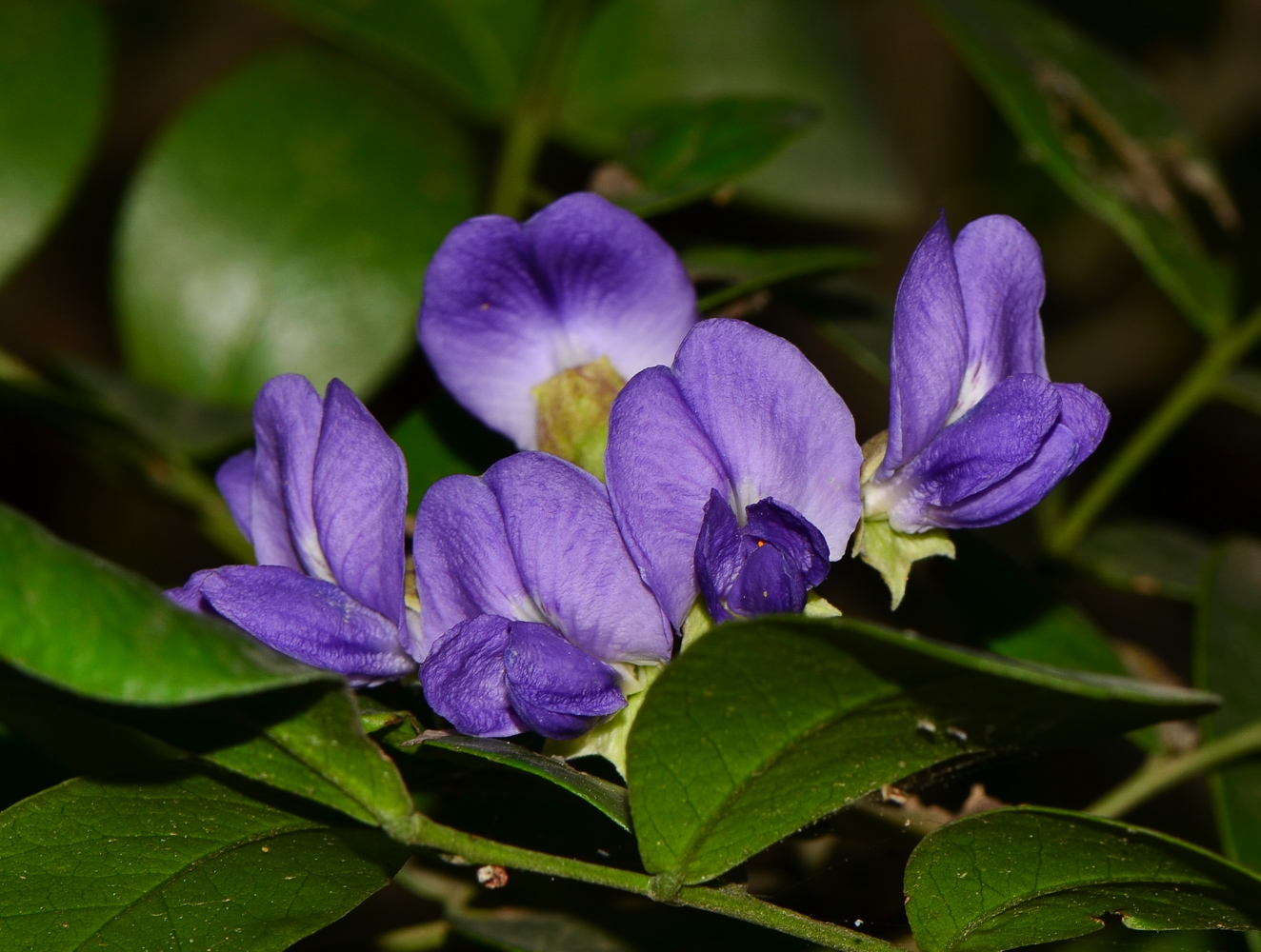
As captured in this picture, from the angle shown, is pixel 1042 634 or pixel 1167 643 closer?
pixel 1042 634

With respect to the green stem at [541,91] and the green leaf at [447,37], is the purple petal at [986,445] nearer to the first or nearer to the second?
the green stem at [541,91]

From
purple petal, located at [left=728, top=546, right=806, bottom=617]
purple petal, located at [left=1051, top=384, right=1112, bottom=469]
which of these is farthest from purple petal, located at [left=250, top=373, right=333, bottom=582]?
purple petal, located at [left=1051, top=384, right=1112, bottom=469]

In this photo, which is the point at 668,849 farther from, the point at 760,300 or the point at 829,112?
the point at 829,112

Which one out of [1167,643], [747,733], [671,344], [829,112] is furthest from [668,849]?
[1167,643]

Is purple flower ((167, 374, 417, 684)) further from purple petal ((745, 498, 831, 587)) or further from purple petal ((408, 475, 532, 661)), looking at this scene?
purple petal ((745, 498, 831, 587))

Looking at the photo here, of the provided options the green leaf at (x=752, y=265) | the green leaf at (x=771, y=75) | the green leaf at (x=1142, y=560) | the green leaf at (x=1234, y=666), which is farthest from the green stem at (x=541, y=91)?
the green leaf at (x=1234, y=666)

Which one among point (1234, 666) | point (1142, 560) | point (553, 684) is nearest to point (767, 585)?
point (553, 684)

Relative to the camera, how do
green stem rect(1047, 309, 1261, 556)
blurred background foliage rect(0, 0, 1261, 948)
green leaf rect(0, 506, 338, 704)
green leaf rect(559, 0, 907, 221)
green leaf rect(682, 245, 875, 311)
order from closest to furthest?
green leaf rect(0, 506, 338, 704)
green leaf rect(682, 245, 875, 311)
blurred background foliage rect(0, 0, 1261, 948)
green stem rect(1047, 309, 1261, 556)
green leaf rect(559, 0, 907, 221)
